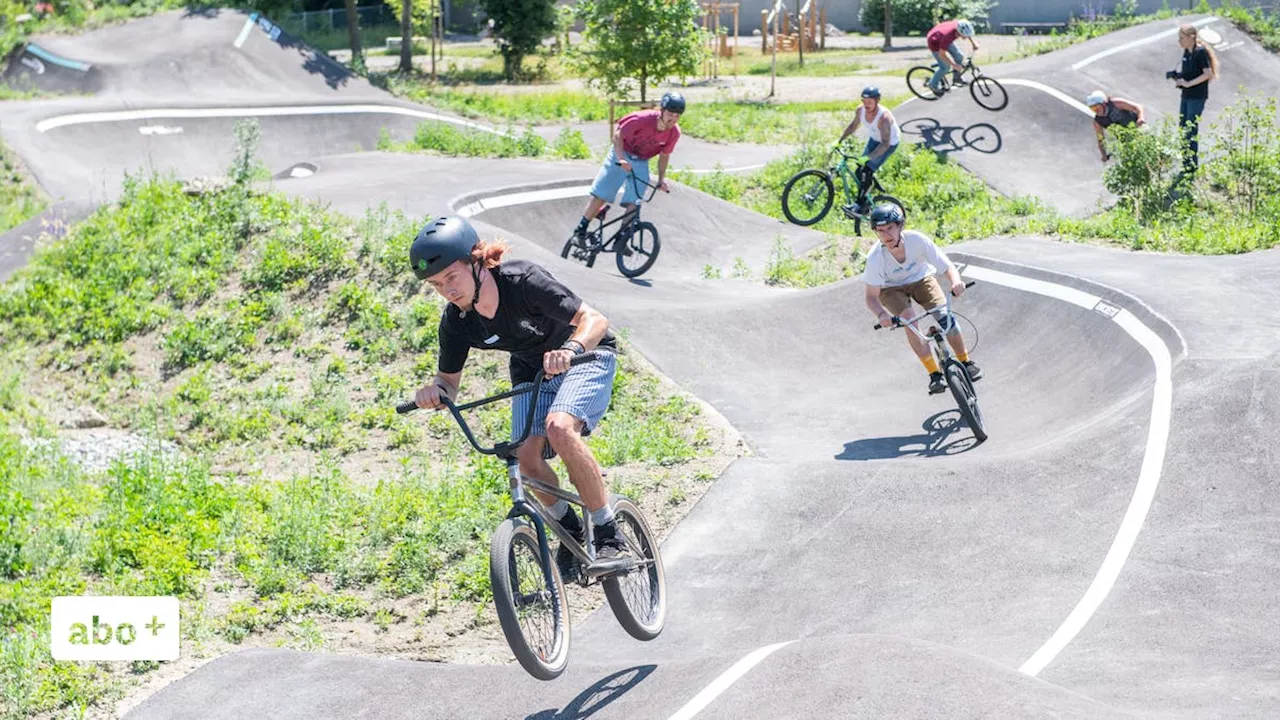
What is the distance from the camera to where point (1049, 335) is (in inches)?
511

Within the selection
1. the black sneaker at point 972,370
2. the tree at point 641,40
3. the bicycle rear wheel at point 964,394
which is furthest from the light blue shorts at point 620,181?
the tree at point 641,40

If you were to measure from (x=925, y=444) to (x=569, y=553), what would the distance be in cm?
507

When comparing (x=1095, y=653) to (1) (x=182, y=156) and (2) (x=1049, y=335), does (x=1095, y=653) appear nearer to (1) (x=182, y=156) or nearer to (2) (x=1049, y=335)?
(2) (x=1049, y=335)

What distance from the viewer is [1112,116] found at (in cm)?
2188

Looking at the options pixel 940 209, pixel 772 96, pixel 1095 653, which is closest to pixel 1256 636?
pixel 1095 653

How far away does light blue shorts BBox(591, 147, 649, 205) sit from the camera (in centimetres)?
1672

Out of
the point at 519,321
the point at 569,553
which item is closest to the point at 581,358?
the point at 519,321

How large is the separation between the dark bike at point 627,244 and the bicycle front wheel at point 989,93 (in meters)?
10.9

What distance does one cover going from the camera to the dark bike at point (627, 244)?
17188mm

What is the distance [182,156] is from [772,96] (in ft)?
54.9

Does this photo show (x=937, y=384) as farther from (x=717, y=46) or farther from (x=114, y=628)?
(x=717, y=46)

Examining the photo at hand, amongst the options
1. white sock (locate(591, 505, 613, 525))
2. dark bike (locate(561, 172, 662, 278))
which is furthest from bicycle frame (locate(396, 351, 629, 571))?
dark bike (locate(561, 172, 662, 278))

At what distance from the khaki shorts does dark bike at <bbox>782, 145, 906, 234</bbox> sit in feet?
28.5

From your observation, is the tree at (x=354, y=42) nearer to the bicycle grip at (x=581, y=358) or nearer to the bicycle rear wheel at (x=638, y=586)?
the bicycle rear wheel at (x=638, y=586)
